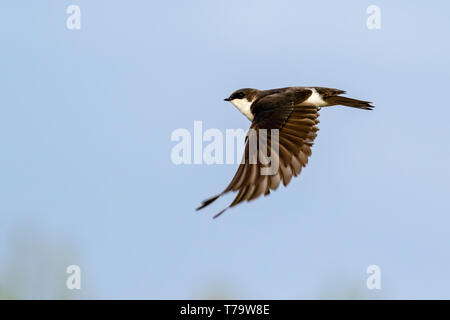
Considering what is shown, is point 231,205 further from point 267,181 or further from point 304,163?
point 304,163

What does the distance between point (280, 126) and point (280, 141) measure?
35 centimetres

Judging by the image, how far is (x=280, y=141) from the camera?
9.62 metres

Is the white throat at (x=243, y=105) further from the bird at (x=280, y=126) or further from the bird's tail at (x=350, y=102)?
the bird's tail at (x=350, y=102)

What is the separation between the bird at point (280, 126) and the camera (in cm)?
829

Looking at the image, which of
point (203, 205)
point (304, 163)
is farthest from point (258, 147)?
point (203, 205)

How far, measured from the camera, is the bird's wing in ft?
27.1

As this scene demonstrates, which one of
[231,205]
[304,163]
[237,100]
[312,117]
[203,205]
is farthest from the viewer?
[237,100]

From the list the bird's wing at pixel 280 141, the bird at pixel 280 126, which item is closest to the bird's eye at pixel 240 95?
the bird at pixel 280 126

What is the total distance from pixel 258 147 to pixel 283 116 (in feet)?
3.15

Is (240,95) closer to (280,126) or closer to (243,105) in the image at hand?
(243,105)

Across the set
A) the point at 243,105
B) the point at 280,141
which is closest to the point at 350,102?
the point at 243,105

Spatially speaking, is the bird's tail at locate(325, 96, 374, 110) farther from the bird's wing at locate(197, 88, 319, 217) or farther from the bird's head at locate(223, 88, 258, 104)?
the bird's head at locate(223, 88, 258, 104)
